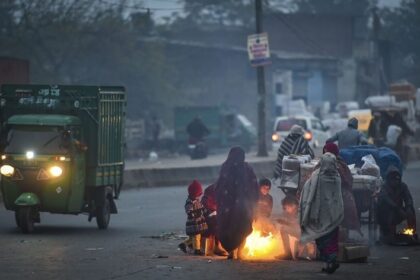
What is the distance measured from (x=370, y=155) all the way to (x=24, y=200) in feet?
19.0

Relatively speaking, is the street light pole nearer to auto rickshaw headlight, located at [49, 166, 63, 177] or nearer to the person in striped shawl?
the person in striped shawl

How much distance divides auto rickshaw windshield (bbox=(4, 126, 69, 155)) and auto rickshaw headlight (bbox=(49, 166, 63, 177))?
28 cm

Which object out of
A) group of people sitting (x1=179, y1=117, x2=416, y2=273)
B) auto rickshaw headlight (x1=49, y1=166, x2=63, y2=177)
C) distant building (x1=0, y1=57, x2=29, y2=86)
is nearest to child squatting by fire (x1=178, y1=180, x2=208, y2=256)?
group of people sitting (x1=179, y1=117, x2=416, y2=273)

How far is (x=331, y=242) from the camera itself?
1302cm

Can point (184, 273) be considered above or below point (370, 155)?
below

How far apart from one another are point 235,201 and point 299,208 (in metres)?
1.21

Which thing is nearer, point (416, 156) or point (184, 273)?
point (184, 273)

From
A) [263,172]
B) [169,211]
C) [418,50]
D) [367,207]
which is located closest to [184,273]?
[367,207]

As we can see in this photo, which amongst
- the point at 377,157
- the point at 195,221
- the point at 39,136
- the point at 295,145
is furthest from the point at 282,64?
the point at 195,221

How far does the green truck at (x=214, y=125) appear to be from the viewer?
5175cm

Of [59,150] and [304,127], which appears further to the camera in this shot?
[304,127]

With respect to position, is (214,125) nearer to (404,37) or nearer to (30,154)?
(404,37)

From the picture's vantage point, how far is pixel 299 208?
13.5m

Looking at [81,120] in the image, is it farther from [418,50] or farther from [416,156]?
[418,50]
